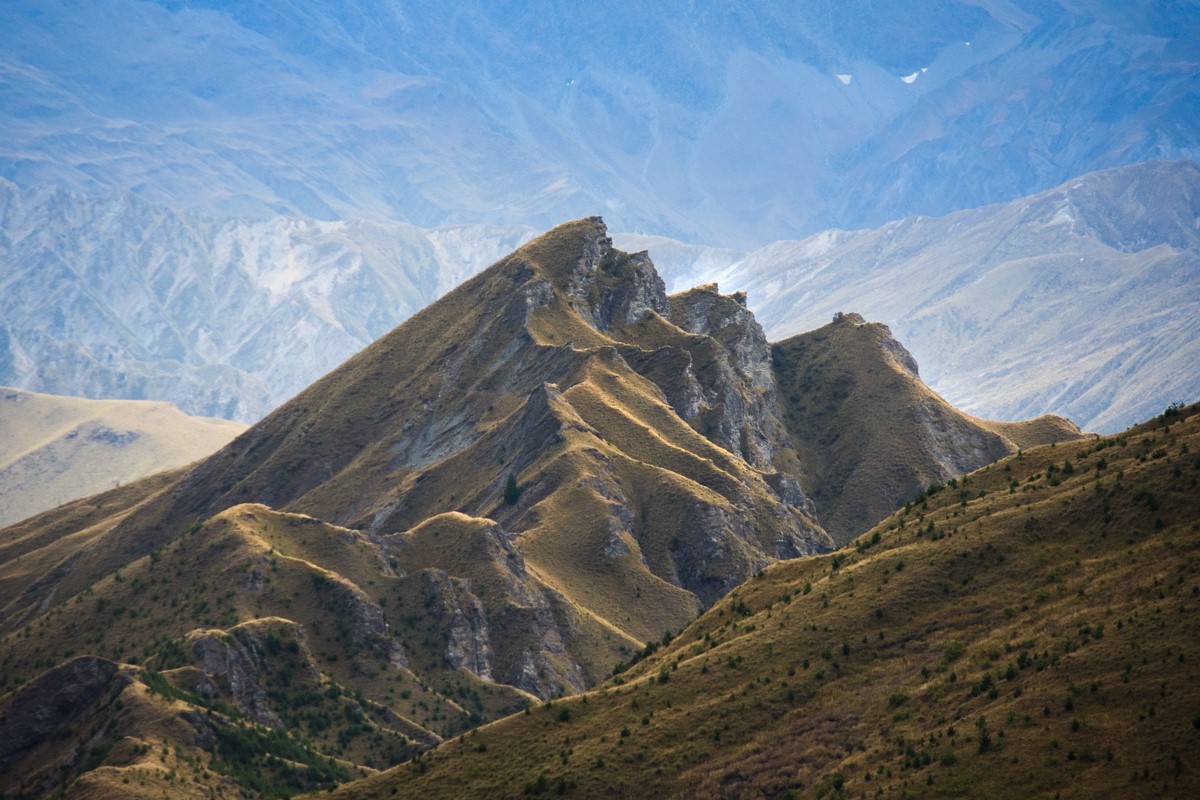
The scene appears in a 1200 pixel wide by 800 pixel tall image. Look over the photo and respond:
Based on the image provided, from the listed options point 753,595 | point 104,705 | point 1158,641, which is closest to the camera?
point 1158,641

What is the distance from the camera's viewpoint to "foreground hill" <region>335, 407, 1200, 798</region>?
9100 centimetres

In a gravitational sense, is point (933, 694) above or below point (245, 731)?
below

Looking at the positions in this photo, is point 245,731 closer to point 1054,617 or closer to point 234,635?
point 234,635

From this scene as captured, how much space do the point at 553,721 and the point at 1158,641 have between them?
4728 centimetres

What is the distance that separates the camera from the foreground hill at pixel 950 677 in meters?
91.0

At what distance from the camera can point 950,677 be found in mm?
104000

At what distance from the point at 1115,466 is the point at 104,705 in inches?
4029

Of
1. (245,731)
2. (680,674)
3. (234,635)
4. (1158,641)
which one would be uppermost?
(234,635)

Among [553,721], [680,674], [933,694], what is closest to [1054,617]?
[933,694]

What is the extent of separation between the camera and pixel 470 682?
629 feet

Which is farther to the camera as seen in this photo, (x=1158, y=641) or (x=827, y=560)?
(x=827, y=560)

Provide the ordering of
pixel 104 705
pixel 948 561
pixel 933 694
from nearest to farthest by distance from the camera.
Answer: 1. pixel 933 694
2. pixel 948 561
3. pixel 104 705

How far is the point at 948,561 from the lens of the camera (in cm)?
11700

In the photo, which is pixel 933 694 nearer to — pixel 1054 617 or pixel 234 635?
pixel 1054 617
